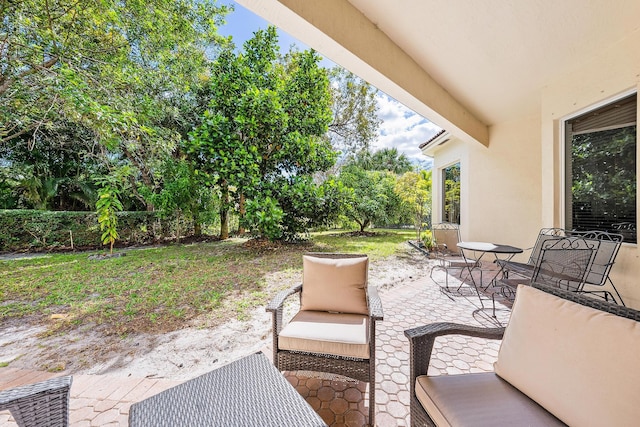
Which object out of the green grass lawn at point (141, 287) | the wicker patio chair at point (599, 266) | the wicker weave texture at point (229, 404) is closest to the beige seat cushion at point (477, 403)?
the wicker weave texture at point (229, 404)

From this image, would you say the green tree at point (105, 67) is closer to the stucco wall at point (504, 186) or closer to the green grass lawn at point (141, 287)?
the green grass lawn at point (141, 287)

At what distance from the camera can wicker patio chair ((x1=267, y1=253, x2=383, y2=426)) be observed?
1.74 m

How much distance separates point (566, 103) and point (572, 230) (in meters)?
2.05

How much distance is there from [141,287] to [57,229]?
220 inches

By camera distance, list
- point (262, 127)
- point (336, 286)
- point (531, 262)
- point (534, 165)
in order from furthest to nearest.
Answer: point (262, 127) → point (534, 165) → point (531, 262) → point (336, 286)

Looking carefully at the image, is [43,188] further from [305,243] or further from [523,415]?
[523,415]

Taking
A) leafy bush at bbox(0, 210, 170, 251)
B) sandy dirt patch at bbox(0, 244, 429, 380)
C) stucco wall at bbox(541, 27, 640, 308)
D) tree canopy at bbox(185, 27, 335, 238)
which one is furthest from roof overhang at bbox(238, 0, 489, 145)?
leafy bush at bbox(0, 210, 170, 251)

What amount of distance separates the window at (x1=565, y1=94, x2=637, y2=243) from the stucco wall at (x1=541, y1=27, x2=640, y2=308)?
148 mm

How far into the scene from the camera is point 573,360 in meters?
1.10

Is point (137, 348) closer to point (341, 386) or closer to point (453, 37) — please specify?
point (341, 386)

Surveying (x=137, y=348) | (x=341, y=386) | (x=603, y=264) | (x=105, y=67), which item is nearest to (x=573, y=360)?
(x=341, y=386)

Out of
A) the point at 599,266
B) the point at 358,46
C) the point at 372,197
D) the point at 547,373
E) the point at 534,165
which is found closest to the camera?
the point at 547,373

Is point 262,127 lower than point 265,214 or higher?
higher

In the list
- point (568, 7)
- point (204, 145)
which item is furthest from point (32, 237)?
point (568, 7)
